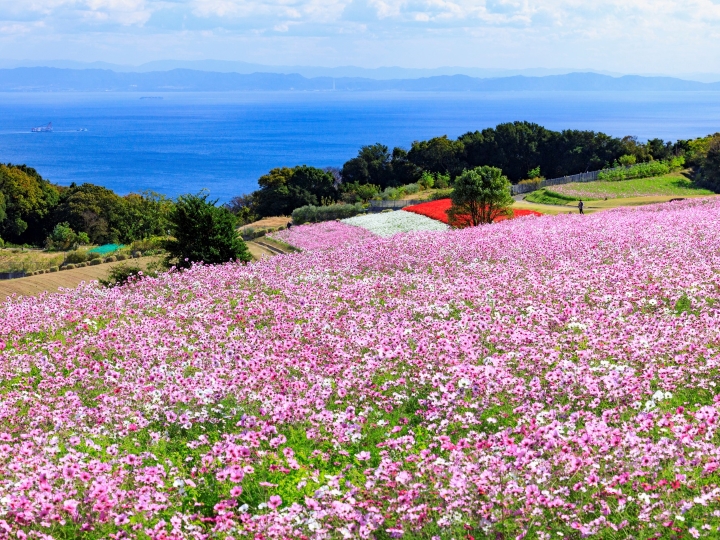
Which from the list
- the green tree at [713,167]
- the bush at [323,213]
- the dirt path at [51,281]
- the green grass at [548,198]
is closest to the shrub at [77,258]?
the dirt path at [51,281]

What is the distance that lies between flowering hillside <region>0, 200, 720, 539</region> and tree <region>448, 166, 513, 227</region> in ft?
86.4

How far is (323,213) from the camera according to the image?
65.2 meters

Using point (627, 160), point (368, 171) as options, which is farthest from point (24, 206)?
point (627, 160)

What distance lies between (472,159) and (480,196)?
6232cm

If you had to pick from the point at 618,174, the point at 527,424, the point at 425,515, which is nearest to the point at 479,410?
the point at 527,424

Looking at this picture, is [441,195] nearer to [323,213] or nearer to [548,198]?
[548,198]

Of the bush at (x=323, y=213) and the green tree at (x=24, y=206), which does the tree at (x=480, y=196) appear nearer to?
the bush at (x=323, y=213)

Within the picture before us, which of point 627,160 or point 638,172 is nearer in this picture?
point 638,172

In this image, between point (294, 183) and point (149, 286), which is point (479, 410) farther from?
point (294, 183)

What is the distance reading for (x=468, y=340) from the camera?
33.4ft

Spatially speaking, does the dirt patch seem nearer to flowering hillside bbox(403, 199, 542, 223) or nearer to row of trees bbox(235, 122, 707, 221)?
flowering hillside bbox(403, 199, 542, 223)

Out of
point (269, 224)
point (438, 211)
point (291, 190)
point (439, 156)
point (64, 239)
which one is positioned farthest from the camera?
point (439, 156)

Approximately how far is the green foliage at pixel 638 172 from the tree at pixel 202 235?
56.0 metres

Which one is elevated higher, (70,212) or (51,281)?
(70,212)
